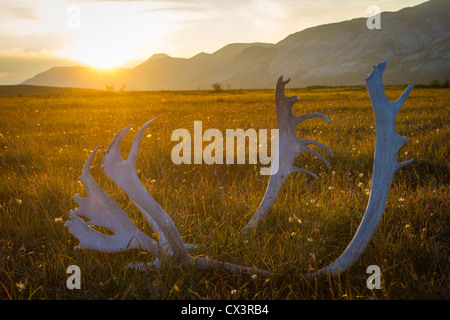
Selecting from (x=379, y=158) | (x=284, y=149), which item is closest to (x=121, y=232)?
(x=284, y=149)

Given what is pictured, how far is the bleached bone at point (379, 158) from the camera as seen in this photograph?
7.84 ft

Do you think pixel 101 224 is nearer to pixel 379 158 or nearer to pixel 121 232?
pixel 121 232

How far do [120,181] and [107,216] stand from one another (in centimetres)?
54

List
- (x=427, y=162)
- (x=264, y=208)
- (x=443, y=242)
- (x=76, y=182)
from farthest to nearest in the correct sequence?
(x=427, y=162), (x=76, y=182), (x=264, y=208), (x=443, y=242)

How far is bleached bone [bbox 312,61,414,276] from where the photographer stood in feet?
7.84

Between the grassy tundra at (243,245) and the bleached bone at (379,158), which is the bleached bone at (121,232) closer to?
the grassy tundra at (243,245)

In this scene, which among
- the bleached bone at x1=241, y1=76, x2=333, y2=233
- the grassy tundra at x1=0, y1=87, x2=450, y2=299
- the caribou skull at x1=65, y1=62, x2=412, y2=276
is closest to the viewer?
the caribou skull at x1=65, y1=62, x2=412, y2=276

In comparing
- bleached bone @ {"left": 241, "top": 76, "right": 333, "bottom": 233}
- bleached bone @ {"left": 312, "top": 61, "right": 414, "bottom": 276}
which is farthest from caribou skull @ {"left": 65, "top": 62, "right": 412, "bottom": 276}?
bleached bone @ {"left": 241, "top": 76, "right": 333, "bottom": 233}

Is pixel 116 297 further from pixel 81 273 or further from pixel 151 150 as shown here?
pixel 151 150

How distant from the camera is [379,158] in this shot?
2.50 m

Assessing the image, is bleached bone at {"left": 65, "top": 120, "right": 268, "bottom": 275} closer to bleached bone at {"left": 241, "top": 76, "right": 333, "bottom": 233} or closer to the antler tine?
the antler tine
